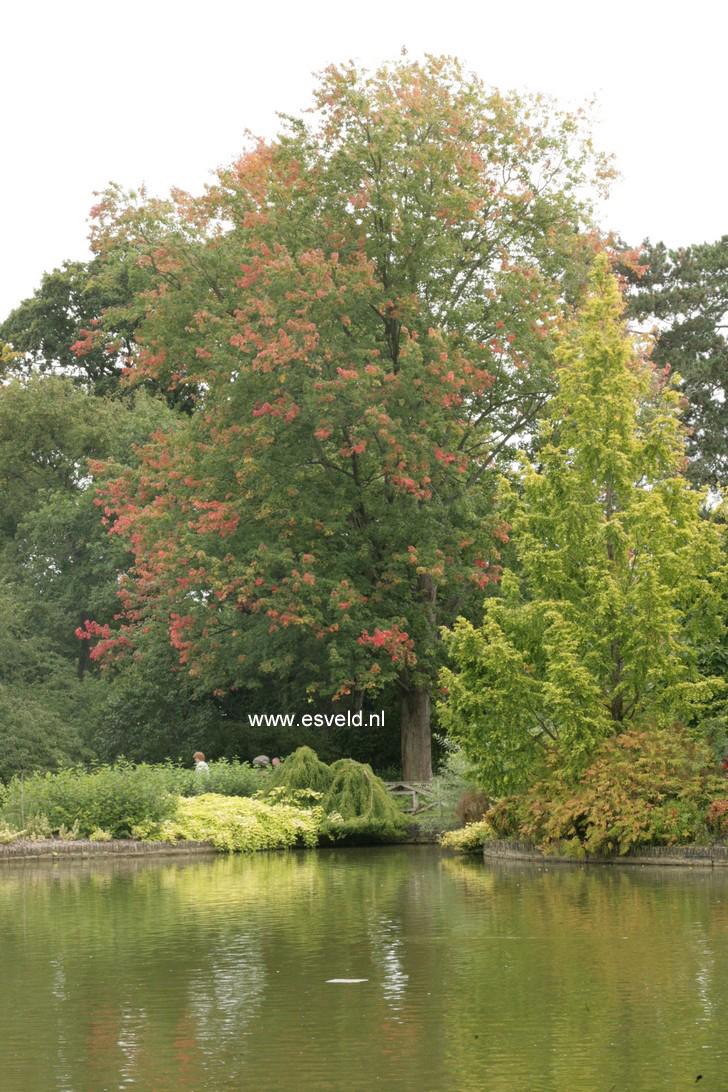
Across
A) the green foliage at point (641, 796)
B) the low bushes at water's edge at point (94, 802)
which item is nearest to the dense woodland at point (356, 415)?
the green foliage at point (641, 796)

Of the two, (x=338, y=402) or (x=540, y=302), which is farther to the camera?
(x=540, y=302)

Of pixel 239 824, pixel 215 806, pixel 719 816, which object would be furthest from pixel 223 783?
pixel 719 816

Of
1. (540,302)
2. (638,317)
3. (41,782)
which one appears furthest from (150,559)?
(638,317)

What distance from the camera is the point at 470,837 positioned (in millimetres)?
26406

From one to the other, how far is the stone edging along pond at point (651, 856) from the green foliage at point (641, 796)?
0.14 meters

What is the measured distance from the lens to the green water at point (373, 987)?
325 inches

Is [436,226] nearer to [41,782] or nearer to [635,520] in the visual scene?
[635,520]

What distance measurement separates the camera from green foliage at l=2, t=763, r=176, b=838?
27.2 m

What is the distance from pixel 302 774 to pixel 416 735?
4.70 meters

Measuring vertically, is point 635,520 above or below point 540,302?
below

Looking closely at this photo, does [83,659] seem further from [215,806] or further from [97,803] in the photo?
[97,803]

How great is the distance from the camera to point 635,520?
76.8 feet

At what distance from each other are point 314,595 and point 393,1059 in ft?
73.5

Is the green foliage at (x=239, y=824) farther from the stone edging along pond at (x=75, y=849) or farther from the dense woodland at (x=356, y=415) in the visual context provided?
the dense woodland at (x=356, y=415)
